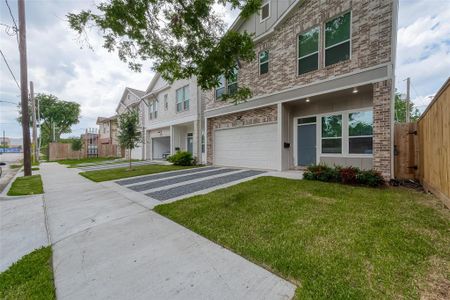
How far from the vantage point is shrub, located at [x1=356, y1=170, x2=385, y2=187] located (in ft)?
18.8

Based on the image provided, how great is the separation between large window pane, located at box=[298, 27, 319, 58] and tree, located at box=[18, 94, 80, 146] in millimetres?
42664

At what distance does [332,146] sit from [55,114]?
4694 centimetres

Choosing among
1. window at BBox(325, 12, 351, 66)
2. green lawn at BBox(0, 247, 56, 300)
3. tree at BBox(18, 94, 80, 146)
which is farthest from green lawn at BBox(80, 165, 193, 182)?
tree at BBox(18, 94, 80, 146)

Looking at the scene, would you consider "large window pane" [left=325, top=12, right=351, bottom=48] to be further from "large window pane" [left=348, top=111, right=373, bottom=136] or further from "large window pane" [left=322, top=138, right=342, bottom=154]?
"large window pane" [left=322, top=138, right=342, bottom=154]

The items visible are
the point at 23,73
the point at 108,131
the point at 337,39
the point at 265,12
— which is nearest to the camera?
the point at 337,39

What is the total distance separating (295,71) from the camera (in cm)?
820

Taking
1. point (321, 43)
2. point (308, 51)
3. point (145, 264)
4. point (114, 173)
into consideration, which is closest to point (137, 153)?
point (114, 173)

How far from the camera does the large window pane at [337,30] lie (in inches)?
272

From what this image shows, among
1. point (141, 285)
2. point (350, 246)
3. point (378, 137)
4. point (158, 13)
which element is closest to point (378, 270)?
point (350, 246)

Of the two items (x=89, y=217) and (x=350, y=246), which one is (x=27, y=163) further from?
(x=350, y=246)

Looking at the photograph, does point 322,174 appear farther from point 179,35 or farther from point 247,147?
point 179,35

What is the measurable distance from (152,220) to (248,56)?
455 centimetres

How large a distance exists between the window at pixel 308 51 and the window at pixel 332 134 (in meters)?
2.21

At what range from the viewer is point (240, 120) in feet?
34.9
